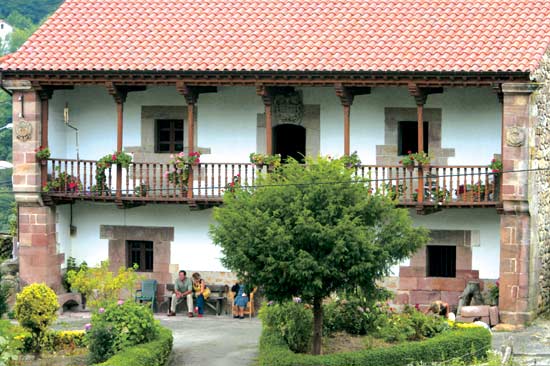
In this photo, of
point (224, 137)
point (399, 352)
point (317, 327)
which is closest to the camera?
point (399, 352)

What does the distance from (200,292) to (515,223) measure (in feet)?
24.1

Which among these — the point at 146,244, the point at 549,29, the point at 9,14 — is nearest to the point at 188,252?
the point at 146,244

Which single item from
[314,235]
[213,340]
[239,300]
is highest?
[314,235]

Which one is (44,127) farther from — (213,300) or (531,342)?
(531,342)

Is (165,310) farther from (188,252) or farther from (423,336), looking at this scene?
(423,336)

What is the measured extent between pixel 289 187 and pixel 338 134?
6.80 m

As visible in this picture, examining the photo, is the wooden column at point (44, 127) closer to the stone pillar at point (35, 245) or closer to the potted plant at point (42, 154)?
the potted plant at point (42, 154)

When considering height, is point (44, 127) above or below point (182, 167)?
above

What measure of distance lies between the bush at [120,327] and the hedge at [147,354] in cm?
22

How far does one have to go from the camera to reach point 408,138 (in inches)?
1423

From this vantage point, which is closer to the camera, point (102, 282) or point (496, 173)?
point (102, 282)

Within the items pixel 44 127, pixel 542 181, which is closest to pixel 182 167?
pixel 44 127

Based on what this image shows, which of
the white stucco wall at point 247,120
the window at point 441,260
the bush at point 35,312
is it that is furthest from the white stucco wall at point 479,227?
the bush at point 35,312

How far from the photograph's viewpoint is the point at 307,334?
30.5m
